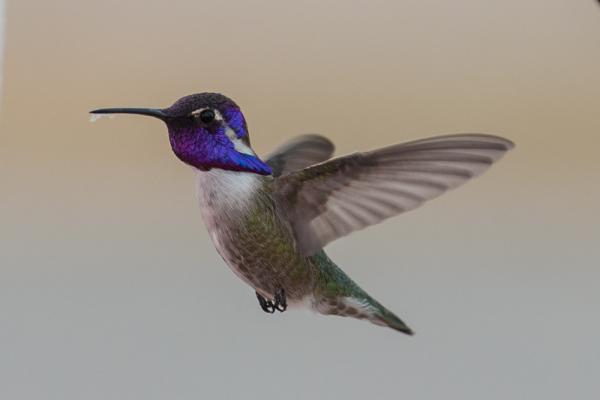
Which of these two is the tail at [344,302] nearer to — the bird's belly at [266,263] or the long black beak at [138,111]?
the bird's belly at [266,263]

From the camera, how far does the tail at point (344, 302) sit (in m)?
0.96

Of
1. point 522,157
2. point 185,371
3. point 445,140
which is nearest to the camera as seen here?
point 445,140

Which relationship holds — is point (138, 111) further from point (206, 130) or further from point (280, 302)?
point (280, 302)

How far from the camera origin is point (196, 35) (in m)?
2.30

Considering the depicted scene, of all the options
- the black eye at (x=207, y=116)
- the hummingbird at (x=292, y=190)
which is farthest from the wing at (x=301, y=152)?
the black eye at (x=207, y=116)

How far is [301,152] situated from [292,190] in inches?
5.6

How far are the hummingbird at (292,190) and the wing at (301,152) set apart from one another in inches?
2.9

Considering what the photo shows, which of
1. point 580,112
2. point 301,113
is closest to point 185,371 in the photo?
point 301,113

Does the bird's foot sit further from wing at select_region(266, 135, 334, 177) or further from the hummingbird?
wing at select_region(266, 135, 334, 177)

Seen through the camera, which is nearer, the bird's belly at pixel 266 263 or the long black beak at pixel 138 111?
the long black beak at pixel 138 111

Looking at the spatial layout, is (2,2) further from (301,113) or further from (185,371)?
(185,371)

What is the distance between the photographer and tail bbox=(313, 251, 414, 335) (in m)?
0.96

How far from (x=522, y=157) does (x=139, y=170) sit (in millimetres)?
996

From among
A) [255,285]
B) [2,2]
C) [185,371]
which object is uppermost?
[2,2]
